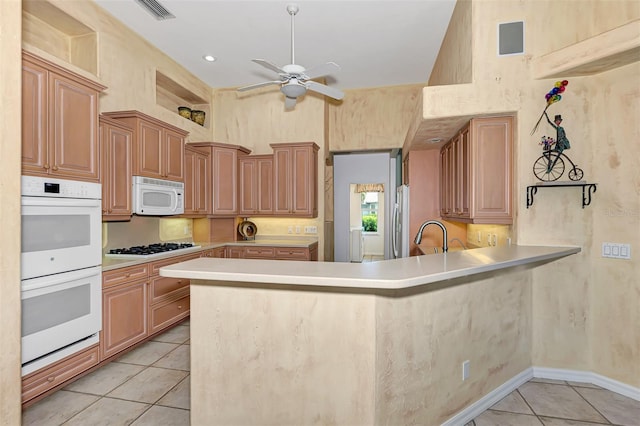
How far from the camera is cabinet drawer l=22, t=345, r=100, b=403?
2.13 metres

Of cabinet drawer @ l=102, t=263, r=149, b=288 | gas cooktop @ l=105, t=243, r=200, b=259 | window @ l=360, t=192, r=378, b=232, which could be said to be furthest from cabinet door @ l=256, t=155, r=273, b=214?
window @ l=360, t=192, r=378, b=232

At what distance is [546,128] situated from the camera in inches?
102

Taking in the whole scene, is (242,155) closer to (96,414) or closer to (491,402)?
(96,414)

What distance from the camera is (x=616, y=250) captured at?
2.44m

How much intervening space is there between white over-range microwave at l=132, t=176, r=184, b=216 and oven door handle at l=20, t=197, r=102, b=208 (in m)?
0.68

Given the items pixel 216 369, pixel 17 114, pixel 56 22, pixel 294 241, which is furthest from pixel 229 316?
pixel 56 22

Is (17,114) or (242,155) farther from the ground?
(242,155)

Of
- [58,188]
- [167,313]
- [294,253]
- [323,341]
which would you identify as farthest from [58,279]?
[294,253]

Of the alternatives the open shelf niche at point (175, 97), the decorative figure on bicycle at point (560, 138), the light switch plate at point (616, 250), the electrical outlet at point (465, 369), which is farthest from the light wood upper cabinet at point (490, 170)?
the open shelf niche at point (175, 97)

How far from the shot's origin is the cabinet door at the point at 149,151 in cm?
337

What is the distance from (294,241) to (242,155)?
1.68 metres

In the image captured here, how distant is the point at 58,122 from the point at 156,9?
6.01ft

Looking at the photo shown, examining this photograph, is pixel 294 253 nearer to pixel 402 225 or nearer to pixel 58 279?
pixel 402 225

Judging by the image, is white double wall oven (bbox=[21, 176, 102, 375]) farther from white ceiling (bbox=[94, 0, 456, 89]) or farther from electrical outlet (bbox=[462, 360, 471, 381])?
electrical outlet (bbox=[462, 360, 471, 381])
